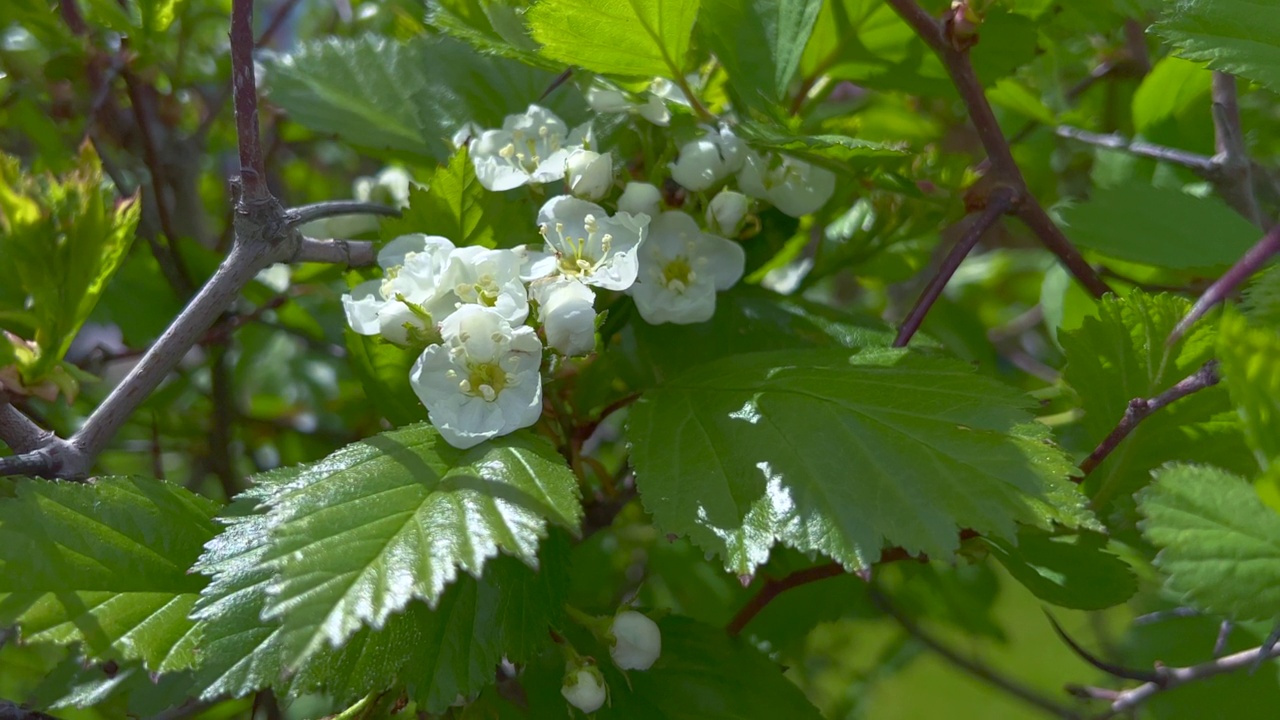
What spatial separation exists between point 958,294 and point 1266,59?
1210 mm

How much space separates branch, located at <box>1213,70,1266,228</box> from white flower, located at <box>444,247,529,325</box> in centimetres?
77

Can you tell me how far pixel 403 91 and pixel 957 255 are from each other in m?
0.65

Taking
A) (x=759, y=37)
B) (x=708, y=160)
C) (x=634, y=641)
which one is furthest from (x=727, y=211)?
(x=634, y=641)

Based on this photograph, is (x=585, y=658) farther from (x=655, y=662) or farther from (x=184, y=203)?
(x=184, y=203)

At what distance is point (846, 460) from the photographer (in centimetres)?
73

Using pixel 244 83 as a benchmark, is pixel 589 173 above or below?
below

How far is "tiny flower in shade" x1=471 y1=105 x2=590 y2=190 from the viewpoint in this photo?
884 millimetres

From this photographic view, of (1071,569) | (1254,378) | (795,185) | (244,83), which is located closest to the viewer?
(1254,378)

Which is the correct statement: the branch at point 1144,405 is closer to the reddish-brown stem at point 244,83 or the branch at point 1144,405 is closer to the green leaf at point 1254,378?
the green leaf at point 1254,378

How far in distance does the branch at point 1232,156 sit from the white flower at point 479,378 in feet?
2.59

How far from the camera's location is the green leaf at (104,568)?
2.23ft

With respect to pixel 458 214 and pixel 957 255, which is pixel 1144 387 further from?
pixel 458 214

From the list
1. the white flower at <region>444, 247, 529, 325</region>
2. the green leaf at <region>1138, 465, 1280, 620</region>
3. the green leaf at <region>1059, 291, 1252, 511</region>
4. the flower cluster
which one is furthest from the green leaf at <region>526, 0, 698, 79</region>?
the green leaf at <region>1138, 465, 1280, 620</region>

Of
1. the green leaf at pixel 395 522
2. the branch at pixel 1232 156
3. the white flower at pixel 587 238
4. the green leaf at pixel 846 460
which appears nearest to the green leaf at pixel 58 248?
the green leaf at pixel 395 522
